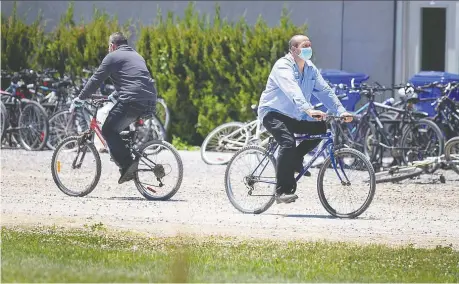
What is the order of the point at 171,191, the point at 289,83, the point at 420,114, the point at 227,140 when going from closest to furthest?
the point at 289,83, the point at 171,191, the point at 420,114, the point at 227,140

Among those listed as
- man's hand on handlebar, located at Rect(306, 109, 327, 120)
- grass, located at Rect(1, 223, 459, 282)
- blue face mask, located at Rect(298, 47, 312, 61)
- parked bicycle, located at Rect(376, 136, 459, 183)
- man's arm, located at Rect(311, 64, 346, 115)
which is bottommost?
parked bicycle, located at Rect(376, 136, 459, 183)

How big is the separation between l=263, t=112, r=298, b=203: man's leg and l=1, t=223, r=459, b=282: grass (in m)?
1.74

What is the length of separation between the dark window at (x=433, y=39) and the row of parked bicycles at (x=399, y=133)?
418cm

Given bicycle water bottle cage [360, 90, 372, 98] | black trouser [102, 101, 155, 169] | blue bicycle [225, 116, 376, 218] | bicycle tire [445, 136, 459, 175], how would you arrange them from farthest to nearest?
bicycle water bottle cage [360, 90, 372, 98]
bicycle tire [445, 136, 459, 175]
black trouser [102, 101, 155, 169]
blue bicycle [225, 116, 376, 218]

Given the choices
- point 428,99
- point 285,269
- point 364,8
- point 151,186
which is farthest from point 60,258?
point 364,8

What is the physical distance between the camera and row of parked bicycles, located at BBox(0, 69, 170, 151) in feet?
64.9

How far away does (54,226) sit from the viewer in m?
11.8

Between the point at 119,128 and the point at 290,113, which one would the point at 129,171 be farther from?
the point at 290,113

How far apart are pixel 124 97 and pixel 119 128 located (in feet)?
1.09

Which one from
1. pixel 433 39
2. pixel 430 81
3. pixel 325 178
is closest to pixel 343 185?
pixel 325 178

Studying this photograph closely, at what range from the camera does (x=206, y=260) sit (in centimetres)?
998

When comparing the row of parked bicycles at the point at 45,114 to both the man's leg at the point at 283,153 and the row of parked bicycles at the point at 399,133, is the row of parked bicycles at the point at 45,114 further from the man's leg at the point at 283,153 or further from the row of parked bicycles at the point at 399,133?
the man's leg at the point at 283,153

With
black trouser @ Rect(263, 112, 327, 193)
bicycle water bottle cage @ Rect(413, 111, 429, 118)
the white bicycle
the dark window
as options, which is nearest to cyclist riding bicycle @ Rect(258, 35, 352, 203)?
black trouser @ Rect(263, 112, 327, 193)

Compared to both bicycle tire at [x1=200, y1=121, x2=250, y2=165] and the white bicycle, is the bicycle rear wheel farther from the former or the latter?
bicycle tire at [x1=200, y1=121, x2=250, y2=165]
